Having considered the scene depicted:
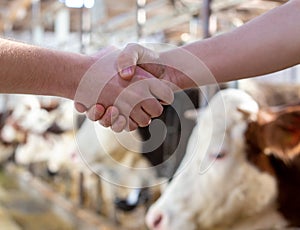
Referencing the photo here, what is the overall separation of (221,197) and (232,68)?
935 millimetres

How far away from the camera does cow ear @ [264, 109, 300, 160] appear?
1.53 meters

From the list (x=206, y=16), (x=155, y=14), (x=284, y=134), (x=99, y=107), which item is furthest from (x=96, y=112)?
(x=155, y=14)

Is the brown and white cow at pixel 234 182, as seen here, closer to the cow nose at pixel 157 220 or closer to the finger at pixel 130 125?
the cow nose at pixel 157 220

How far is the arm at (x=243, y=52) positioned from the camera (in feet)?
2.57

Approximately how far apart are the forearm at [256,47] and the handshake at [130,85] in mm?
50

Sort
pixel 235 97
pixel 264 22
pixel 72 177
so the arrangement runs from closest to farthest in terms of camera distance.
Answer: pixel 264 22
pixel 235 97
pixel 72 177

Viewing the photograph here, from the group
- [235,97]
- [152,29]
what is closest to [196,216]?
[235,97]

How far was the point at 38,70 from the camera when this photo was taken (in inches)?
31.7

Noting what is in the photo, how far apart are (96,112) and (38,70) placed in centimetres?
13

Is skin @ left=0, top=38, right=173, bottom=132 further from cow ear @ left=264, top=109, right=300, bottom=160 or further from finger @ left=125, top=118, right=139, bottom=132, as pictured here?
cow ear @ left=264, top=109, right=300, bottom=160

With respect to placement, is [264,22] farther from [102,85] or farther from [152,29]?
[152,29]

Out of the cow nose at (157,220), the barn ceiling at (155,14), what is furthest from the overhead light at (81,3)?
the cow nose at (157,220)

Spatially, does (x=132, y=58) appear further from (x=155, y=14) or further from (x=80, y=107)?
(x=155, y=14)

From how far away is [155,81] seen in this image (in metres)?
0.87
